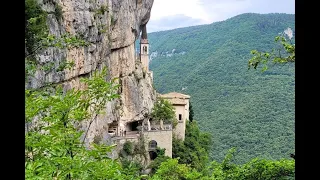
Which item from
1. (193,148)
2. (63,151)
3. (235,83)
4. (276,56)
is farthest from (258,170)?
(235,83)

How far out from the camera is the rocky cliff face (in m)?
13.8

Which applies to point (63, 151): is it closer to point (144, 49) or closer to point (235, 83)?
point (144, 49)

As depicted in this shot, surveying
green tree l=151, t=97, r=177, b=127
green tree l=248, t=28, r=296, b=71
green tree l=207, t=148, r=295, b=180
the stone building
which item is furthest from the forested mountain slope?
green tree l=248, t=28, r=296, b=71

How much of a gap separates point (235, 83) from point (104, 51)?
88.5 feet

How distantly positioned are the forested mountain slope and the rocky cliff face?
7659 millimetres

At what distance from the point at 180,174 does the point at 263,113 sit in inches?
668

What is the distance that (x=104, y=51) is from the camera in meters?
20.1

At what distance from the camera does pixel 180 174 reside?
17969mm

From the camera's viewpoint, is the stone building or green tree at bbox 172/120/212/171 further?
green tree at bbox 172/120/212/171

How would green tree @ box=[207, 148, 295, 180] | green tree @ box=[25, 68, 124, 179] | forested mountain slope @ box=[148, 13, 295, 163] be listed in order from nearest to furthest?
green tree @ box=[25, 68, 124, 179], green tree @ box=[207, 148, 295, 180], forested mountain slope @ box=[148, 13, 295, 163]

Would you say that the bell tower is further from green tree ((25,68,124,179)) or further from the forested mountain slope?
green tree ((25,68,124,179))

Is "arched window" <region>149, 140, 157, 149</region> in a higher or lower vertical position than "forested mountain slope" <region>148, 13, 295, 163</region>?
lower
